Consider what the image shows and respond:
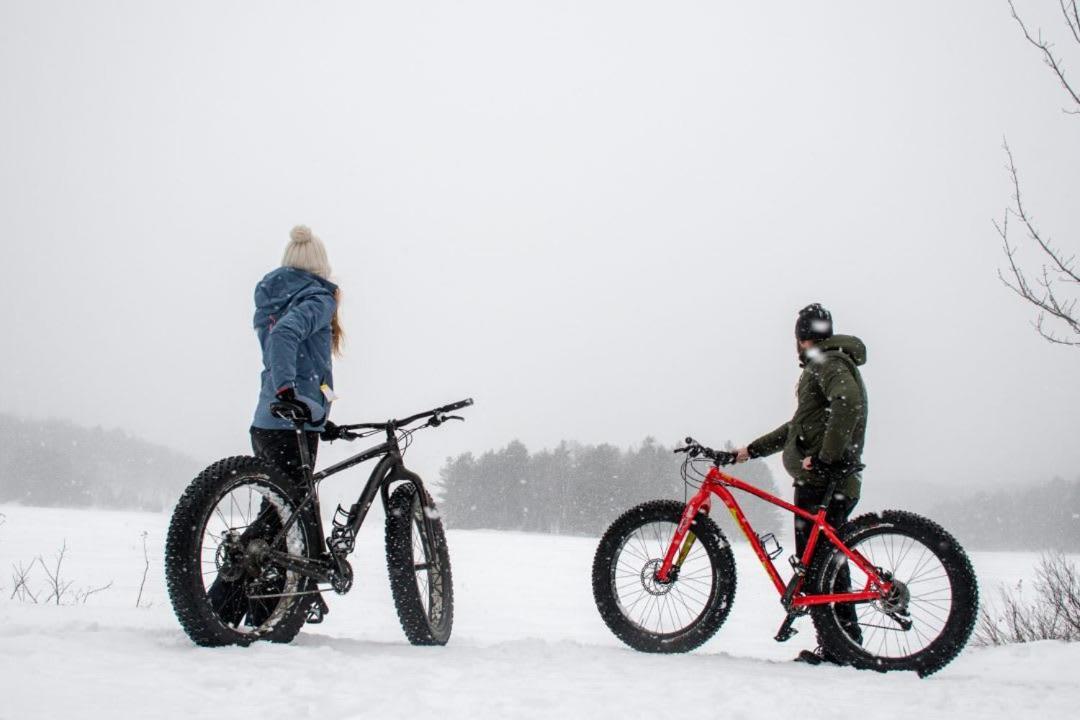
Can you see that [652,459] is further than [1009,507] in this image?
No

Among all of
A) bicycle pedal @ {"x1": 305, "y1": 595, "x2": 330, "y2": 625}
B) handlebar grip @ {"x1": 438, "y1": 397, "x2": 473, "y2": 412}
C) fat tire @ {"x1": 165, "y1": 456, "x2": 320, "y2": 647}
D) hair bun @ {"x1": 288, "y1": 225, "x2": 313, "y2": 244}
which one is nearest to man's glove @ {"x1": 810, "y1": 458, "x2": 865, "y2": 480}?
handlebar grip @ {"x1": 438, "y1": 397, "x2": 473, "y2": 412}

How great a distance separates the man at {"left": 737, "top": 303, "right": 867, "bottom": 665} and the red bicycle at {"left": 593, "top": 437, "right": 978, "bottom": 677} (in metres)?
0.12

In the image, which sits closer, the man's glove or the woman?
the woman

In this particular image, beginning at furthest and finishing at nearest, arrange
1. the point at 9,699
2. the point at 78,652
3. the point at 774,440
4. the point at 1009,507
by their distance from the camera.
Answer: the point at 1009,507 < the point at 774,440 < the point at 78,652 < the point at 9,699

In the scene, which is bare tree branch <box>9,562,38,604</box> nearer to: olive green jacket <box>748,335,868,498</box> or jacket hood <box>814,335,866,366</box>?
olive green jacket <box>748,335,868,498</box>

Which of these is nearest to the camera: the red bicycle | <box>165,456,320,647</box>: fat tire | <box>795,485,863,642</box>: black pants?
<box>165,456,320,647</box>: fat tire

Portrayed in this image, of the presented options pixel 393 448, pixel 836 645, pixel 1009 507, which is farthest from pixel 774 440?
pixel 1009 507

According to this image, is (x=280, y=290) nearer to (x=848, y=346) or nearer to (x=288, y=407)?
(x=288, y=407)

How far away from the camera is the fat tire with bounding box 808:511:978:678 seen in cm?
378

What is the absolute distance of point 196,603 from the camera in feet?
10.0

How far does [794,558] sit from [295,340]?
10.7 feet

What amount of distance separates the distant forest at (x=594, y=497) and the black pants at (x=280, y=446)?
5502 cm

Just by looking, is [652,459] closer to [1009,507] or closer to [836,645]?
[1009,507]

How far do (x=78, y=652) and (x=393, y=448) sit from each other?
180 centimetres
